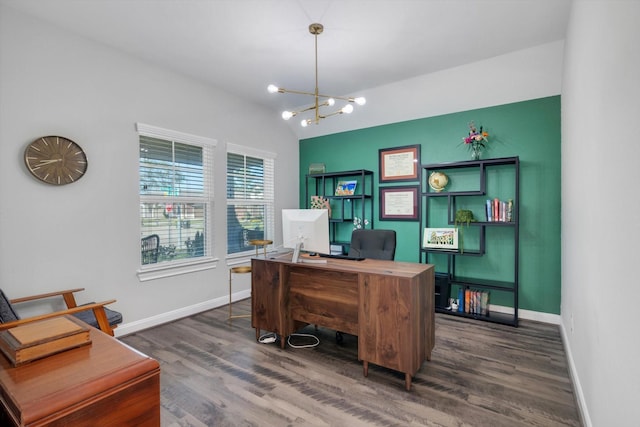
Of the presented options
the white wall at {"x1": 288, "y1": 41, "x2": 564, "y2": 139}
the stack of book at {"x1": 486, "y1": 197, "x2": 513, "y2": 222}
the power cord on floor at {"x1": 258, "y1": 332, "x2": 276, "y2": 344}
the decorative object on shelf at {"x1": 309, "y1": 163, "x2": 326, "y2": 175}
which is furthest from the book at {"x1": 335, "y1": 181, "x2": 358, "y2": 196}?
the power cord on floor at {"x1": 258, "y1": 332, "x2": 276, "y2": 344}

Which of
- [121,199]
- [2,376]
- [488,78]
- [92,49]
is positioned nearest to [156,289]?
[121,199]

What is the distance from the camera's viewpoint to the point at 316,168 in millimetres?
5266

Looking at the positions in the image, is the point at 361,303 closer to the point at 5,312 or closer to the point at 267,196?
the point at 5,312

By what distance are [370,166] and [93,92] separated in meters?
3.50

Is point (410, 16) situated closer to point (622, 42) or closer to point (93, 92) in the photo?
point (622, 42)

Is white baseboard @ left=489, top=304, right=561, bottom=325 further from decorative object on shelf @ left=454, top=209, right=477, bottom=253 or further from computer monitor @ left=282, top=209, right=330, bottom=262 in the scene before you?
computer monitor @ left=282, top=209, right=330, bottom=262

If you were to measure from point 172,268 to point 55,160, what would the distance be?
1.59m

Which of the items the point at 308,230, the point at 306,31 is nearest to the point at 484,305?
the point at 308,230

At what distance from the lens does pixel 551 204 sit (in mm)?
3539

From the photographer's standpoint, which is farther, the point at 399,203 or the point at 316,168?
the point at 316,168

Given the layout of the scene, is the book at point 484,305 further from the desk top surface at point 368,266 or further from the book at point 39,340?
the book at point 39,340

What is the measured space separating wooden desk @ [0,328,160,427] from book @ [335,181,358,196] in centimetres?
403

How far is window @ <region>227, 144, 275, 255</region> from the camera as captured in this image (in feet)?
14.8

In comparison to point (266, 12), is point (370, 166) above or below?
below
